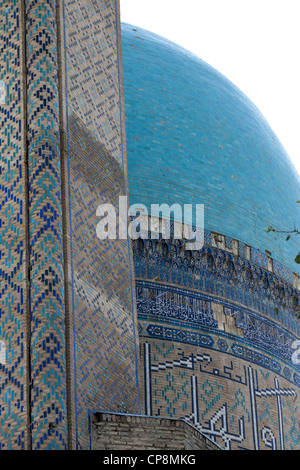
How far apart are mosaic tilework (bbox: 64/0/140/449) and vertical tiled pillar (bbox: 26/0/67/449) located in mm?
131

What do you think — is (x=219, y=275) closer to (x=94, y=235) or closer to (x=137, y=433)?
(x=94, y=235)

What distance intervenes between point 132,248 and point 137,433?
279 cm

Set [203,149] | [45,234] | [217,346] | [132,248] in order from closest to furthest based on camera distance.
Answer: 1. [45,234]
2. [132,248]
3. [217,346]
4. [203,149]

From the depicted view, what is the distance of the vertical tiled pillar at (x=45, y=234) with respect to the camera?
4.62 meters

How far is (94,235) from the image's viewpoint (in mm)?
5461

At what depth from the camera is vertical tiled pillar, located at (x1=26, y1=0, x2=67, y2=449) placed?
462 cm

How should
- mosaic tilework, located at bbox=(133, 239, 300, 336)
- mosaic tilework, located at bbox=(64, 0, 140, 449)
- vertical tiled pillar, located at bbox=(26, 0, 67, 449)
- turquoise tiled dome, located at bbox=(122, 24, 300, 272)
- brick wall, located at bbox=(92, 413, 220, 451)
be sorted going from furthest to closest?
turquoise tiled dome, located at bbox=(122, 24, 300, 272) < mosaic tilework, located at bbox=(133, 239, 300, 336) < mosaic tilework, located at bbox=(64, 0, 140, 449) < brick wall, located at bbox=(92, 413, 220, 451) < vertical tiled pillar, located at bbox=(26, 0, 67, 449)

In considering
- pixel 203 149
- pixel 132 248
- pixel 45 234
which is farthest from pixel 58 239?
pixel 203 149

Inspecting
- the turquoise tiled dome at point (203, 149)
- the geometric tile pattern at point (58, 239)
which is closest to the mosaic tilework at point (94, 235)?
the geometric tile pattern at point (58, 239)

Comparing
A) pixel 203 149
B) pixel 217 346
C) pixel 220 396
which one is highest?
pixel 203 149

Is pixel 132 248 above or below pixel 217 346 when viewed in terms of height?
above

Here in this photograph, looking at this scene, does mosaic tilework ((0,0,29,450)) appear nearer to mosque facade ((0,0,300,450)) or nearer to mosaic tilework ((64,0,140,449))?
mosque facade ((0,0,300,450))

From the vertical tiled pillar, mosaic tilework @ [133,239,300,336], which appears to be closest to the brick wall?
the vertical tiled pillar
